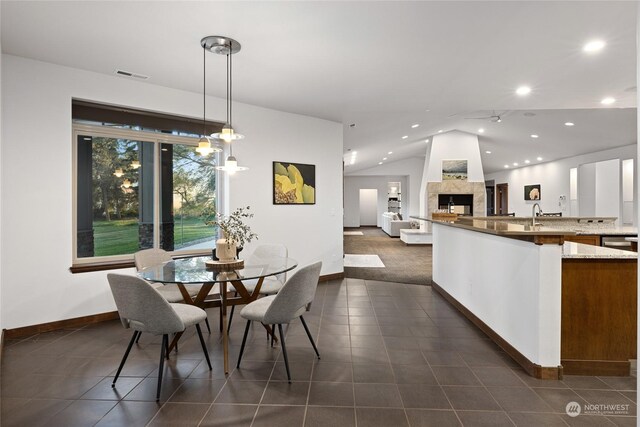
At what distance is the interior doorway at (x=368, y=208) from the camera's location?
18328mm

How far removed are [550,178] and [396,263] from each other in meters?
7.85

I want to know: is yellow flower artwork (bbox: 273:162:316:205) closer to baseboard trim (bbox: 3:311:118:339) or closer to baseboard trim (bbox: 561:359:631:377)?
baseboard trim (bbox: 3:311:118:339)

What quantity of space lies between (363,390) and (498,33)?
292 cm

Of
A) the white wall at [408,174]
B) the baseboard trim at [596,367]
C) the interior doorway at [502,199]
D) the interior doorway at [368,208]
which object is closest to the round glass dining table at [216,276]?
the baseboard trim at [596,367]

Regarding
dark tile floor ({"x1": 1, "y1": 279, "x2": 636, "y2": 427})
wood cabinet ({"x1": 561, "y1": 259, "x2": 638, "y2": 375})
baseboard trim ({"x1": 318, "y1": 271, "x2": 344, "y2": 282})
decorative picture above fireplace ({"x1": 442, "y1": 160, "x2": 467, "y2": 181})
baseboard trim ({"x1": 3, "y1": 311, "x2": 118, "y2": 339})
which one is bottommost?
dark tile floor ({"x1": 1, "y1": 279, "x2": 636, "y2": 427})

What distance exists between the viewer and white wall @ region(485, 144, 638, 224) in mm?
8680

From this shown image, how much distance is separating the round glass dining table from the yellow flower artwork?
2159mm

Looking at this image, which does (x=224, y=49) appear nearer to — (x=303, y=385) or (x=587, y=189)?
(x=303, y=385)

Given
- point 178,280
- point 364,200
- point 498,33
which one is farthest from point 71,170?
point 364,200

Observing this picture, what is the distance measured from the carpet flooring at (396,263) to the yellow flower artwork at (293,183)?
1619mm

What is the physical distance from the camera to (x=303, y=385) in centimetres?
234

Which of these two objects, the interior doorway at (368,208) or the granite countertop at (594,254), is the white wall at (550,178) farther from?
the granite countertop at (594,254)

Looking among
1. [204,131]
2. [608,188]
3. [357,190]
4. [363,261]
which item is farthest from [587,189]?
[204,131]

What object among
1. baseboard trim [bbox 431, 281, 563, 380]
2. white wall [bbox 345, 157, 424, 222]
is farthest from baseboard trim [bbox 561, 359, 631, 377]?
white wall [bbox 345, 157, 424, 222]
